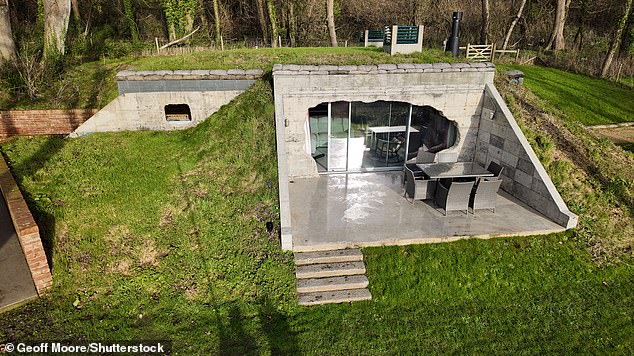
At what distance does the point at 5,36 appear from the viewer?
16031 millimetres

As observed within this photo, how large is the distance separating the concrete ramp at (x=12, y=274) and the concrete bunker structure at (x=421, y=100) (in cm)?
611

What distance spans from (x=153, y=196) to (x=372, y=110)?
691cm

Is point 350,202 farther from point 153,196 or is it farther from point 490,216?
point 153,196

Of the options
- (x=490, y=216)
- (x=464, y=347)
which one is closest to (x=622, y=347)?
(x=464, y=347)

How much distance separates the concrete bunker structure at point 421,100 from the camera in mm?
11031

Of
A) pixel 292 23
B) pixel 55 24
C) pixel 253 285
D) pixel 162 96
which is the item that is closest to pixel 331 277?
pixel 253 285

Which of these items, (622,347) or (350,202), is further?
(350,202)

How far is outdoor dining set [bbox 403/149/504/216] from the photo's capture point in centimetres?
962

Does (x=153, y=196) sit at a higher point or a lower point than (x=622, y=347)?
higher

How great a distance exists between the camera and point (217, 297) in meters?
7.64

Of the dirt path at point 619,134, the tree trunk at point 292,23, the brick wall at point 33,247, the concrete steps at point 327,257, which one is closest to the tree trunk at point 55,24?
the brick wall at point 33,247

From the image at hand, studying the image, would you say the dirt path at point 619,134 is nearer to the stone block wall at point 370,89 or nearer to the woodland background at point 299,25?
the stone block wall at point 370,89

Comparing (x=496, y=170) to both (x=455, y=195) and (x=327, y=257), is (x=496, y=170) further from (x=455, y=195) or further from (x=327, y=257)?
(x=327, y=257)

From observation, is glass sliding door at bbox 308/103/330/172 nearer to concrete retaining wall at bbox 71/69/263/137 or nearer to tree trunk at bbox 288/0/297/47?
concrete retaining wall at bbox 71/69/263/137
